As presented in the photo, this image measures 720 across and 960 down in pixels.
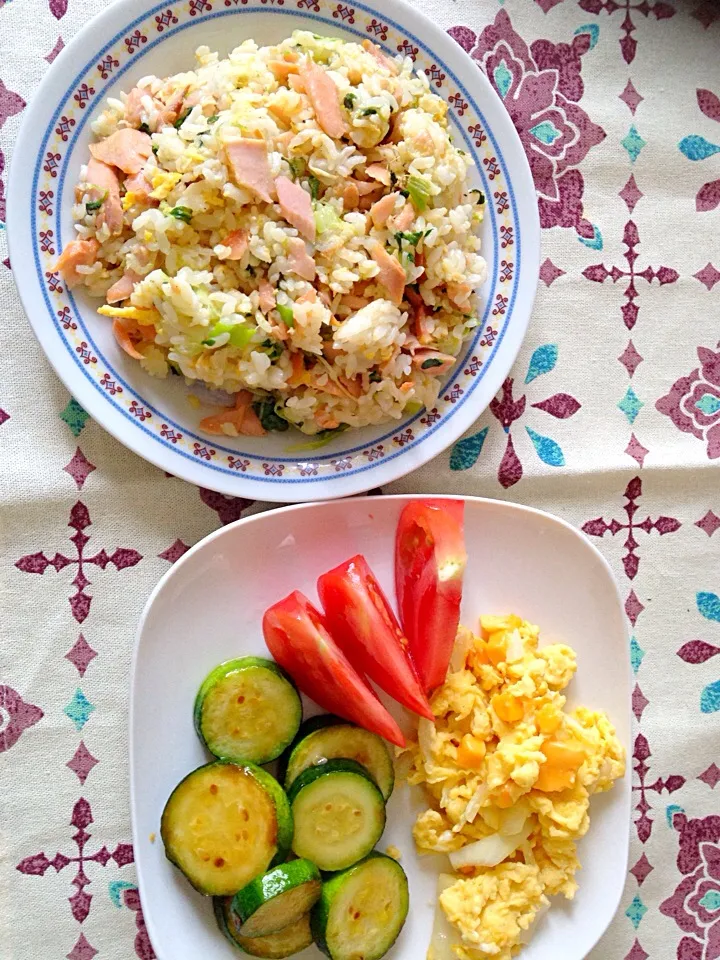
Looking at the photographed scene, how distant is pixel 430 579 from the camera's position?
2.04 meters

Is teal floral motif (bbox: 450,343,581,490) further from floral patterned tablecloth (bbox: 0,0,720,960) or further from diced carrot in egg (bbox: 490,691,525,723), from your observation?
diced carrot in egg (bbox: 490,691,525,723)

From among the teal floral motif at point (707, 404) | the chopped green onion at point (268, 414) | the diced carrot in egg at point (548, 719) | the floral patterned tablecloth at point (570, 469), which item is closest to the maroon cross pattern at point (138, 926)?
the floral patterned tablecloth at point (570, 469)

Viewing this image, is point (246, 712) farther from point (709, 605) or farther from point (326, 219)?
point (709, 605)

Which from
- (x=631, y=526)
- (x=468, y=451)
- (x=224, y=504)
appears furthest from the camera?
(x=631, y=526)

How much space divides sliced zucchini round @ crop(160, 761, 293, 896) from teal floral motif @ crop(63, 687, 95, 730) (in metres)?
0.33

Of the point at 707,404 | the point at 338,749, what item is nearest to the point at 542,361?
the point at 707,404

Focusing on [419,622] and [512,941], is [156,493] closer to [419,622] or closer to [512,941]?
[419,622]

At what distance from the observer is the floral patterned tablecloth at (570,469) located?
6.92 ft

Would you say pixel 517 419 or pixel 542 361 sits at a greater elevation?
pixel 542 361

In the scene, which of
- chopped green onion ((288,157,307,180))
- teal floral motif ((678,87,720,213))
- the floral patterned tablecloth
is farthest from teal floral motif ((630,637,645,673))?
chopped green onion ((288,157,307,180))

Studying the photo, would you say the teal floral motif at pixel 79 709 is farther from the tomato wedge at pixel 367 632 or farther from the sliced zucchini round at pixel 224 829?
the tomato wedge at pixel 367 632

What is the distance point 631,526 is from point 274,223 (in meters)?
1.21

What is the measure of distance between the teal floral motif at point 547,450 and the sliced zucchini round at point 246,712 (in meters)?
0.87

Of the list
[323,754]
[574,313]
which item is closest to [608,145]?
A: [574,313]
